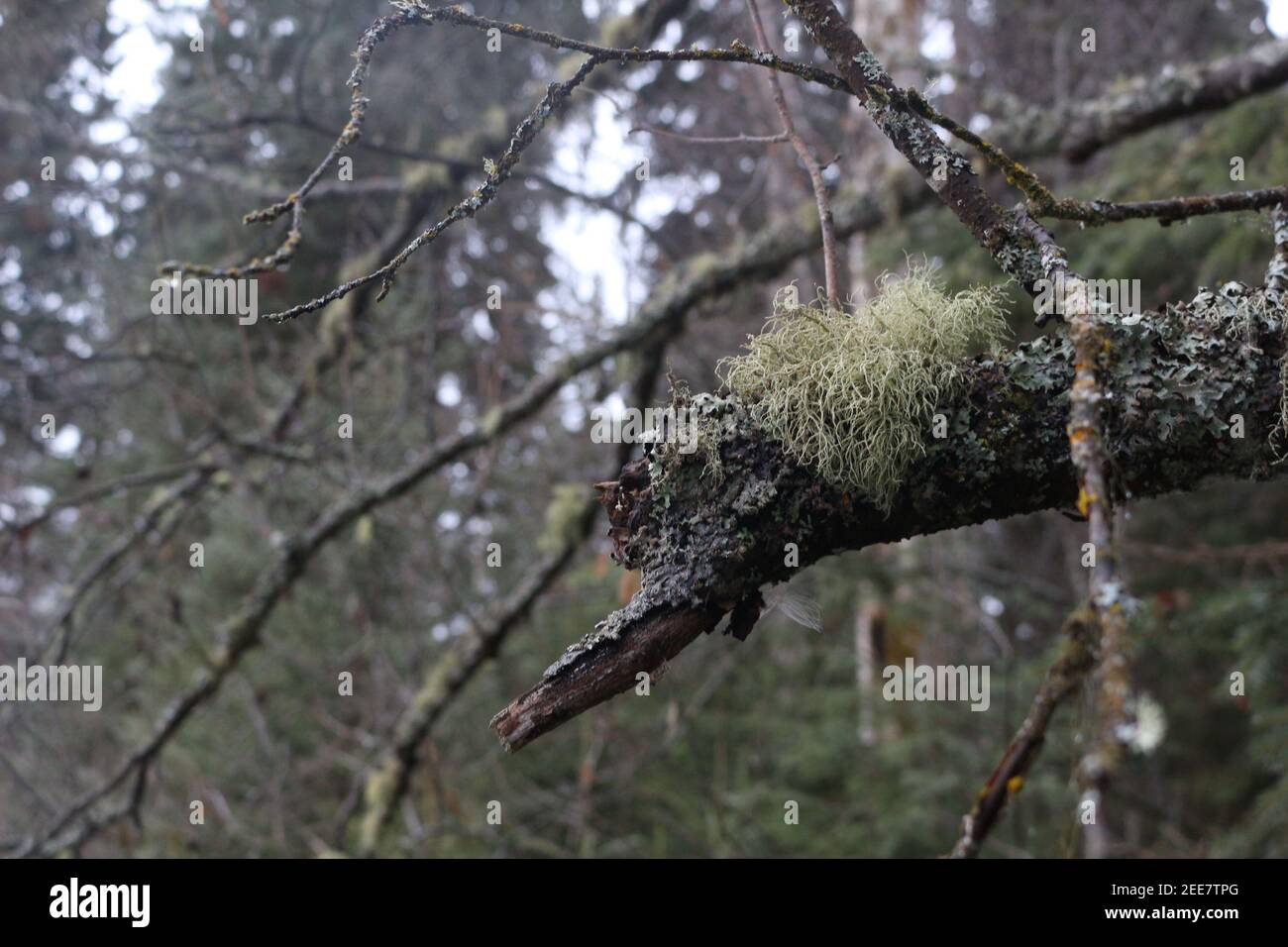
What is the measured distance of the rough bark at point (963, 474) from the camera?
4.43 ft

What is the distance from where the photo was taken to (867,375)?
1.48 m

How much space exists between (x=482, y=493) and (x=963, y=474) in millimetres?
4222

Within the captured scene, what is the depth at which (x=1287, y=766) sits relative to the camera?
372cm

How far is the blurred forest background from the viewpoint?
4.54m

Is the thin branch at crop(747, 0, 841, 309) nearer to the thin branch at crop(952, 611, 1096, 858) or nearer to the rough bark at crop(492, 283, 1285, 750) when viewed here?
the rough bark at crop(492, 283, 1285, 750)

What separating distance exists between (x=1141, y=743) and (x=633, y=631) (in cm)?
71

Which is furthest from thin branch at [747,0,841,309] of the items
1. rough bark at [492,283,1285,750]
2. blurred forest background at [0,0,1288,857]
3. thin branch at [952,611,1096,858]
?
blurred forest background at [0,0,1288,857]

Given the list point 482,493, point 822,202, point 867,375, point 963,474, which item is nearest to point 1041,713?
point 963,474

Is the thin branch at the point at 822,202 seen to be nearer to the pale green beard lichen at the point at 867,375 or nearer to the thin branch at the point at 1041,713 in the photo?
the pale green beard lichen at the point at 867,375

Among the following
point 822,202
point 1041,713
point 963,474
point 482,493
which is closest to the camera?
point 1041,713

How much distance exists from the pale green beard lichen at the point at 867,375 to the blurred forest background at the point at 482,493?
2.30 metres

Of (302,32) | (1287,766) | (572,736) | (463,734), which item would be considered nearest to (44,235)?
(302,32)

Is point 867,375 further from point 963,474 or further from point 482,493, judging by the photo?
point 482,493

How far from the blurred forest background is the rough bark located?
2.34 m
